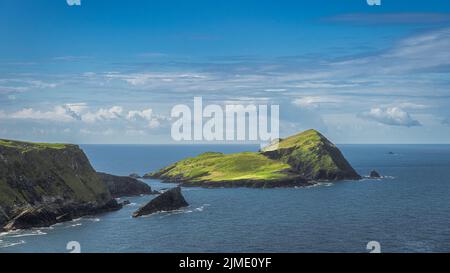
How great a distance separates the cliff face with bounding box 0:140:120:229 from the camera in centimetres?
13488

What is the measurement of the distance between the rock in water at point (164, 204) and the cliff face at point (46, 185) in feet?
58.0

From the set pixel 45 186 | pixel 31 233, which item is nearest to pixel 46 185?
pixel 45 186

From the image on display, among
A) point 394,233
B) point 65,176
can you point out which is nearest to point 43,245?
point 65,176

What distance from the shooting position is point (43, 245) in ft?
354

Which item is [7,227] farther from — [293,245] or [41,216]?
[293,245]

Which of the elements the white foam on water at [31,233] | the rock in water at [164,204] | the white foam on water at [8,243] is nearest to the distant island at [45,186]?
the white foam on water at [31,233]

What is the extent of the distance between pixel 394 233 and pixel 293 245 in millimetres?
30884

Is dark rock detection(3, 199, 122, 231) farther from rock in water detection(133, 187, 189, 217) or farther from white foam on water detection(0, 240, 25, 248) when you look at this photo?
white foam on water detection(0, 240, 25, 248)

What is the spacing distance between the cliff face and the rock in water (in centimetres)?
1768

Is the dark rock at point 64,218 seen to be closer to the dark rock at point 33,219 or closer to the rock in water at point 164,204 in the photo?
the dark rock at point 33,219

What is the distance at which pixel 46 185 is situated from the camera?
15138cm
